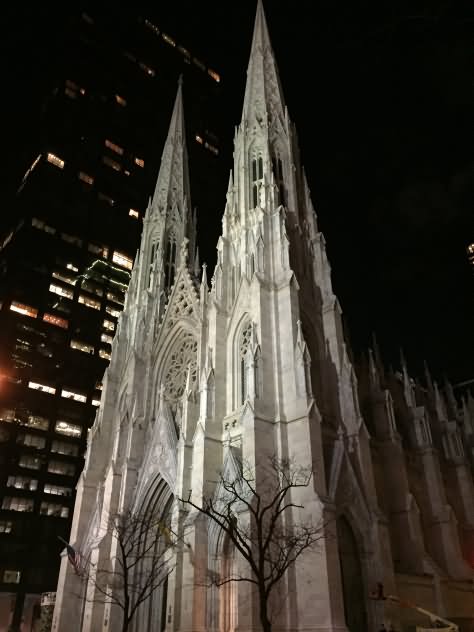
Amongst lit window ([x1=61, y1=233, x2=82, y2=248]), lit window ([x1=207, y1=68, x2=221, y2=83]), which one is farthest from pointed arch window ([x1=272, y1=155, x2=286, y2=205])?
lit window ([x1=207, y1=68, x2=221, y2=83])

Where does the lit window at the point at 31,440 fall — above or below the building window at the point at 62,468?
above

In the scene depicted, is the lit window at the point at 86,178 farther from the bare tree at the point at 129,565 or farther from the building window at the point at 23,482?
the bare tree at the point at 129,565

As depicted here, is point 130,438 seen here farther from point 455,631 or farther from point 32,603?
point 32,603

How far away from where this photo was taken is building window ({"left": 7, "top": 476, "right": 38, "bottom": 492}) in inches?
2280

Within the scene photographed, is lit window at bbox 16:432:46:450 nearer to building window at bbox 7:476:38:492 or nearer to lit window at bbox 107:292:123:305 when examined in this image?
building window at bbox 7:476:38:492

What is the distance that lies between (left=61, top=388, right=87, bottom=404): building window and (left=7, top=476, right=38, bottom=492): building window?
421 inches

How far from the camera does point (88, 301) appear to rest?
241 feet

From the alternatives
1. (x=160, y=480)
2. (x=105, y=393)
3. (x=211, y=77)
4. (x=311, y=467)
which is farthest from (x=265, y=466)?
(x=211, y=77)

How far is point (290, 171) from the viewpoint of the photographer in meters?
37.9

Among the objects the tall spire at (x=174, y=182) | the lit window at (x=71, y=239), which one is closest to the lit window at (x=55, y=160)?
the lit window at (x=71, y=239)

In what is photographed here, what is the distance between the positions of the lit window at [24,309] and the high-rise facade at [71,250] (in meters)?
0.20

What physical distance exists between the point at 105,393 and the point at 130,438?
683 cm

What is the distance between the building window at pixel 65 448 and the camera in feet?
205

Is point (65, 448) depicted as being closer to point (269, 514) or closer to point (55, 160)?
point (55, 160)
